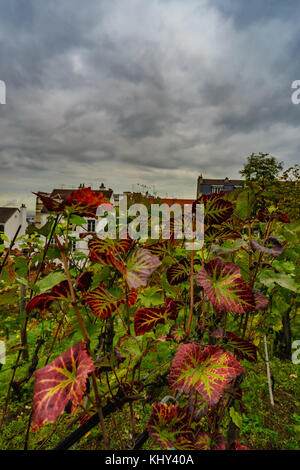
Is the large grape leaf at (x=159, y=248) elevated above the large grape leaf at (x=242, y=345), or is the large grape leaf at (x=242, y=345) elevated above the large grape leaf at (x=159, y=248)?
the large grape leaf at (x=159, y=248)

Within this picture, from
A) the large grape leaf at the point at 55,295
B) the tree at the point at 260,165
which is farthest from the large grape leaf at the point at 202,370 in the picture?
the tree at the point at 260,165

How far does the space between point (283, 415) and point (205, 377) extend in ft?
8.32

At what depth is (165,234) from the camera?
902mm

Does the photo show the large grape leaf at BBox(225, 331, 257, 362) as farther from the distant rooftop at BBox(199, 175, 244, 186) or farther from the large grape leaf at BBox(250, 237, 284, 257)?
the distant rooftop at BBox(199, 175, 244, 186)

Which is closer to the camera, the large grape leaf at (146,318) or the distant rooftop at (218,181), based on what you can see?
the large grape leaf at (146,318)

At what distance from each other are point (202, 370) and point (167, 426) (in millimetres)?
194

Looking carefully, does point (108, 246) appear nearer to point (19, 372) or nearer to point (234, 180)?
point (19, 372)

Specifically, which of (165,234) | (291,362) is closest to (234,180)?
(291,362)

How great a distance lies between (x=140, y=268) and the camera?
0.59 meters

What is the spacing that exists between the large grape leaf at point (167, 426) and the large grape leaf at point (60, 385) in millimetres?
262

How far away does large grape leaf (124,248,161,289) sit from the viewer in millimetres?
552

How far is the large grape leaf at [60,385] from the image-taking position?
1.48 ft

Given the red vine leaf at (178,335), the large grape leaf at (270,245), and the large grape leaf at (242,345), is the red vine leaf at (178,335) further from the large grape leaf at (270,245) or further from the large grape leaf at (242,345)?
the large grape leaf at (270,245)

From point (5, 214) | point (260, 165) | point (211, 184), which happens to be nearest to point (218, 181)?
point (211, 184)
